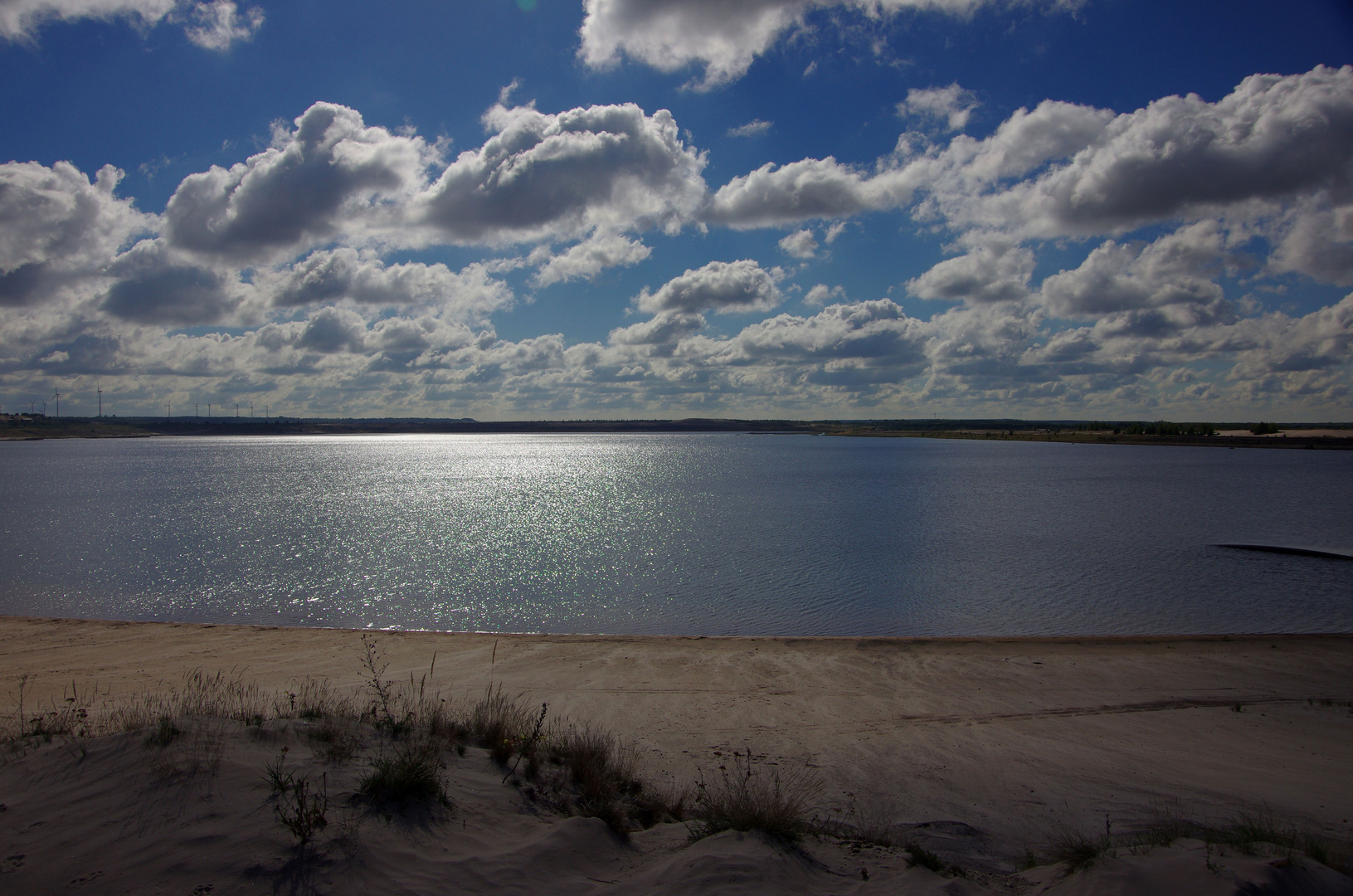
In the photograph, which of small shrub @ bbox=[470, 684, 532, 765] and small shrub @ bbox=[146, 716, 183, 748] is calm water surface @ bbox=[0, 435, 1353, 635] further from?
small shrub @ bbox=[146, 716, 183, 748]

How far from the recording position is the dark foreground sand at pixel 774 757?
5.26 metres

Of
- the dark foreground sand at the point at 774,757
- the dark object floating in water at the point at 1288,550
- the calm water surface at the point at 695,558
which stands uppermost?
the dark foreground sand at the point at 774,757

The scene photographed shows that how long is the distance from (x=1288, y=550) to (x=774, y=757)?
33.2m

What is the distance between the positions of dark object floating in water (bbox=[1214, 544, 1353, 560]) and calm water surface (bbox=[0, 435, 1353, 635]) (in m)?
1.17

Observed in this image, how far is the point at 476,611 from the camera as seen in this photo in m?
20.4

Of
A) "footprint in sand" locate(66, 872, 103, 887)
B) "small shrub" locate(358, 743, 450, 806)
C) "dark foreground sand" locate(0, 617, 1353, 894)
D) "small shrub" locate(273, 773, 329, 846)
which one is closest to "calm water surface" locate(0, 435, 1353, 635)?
"dark foreground sand" locate(0, 617, 1353, 894)

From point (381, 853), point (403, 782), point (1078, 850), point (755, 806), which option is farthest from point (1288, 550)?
point (381, 853)

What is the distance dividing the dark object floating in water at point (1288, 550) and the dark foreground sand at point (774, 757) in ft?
54.2

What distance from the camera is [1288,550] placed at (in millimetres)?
29953

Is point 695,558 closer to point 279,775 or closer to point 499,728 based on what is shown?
point 499,728

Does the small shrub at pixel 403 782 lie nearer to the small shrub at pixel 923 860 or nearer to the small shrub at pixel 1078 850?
the small shrub at pixel 923 860

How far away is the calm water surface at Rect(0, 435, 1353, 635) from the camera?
20.1m

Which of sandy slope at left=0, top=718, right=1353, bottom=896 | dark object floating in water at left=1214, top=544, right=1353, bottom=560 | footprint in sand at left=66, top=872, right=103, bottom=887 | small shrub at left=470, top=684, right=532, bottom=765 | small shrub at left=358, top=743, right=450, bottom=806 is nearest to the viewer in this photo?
footprint in sand at left=66, top=872, right=103, bottom=887

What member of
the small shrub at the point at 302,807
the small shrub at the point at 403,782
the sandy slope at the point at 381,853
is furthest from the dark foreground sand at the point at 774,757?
the small shrub at the point at 403,782
